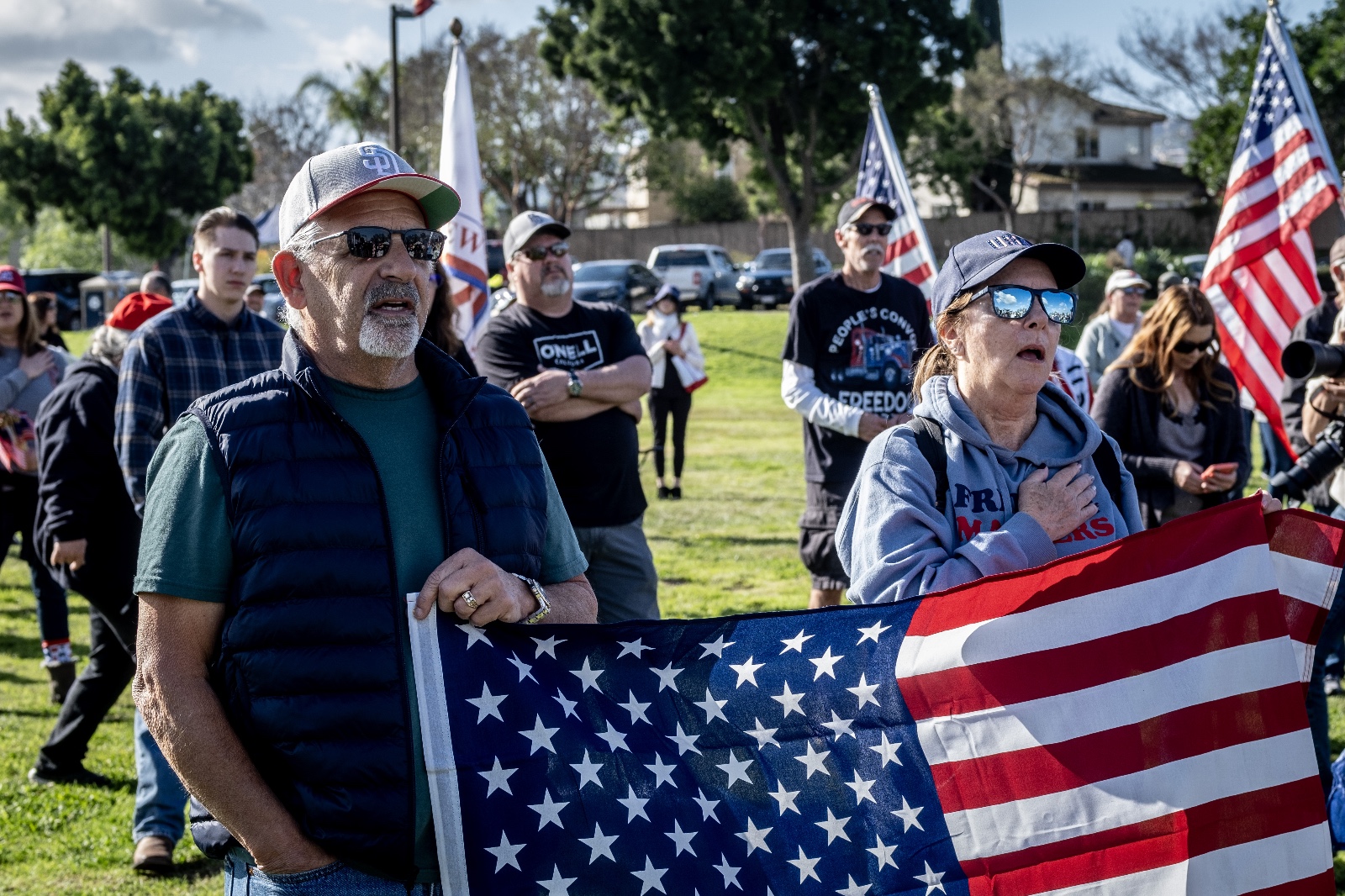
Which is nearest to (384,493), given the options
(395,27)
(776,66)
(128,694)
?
(128,694)

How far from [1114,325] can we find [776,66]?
30.3 meters

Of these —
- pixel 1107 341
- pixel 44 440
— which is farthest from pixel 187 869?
pixel 1107 341

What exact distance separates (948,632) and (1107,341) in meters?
7.55

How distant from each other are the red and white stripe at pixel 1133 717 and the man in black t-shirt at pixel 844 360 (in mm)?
3440

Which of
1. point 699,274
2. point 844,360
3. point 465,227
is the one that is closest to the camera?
point 844,360

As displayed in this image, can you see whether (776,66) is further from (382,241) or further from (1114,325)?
(382,241)

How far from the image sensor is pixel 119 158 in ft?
140

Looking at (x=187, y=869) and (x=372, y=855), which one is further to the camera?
(x=187, y=869)

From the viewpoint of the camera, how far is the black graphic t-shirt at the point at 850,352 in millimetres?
6223

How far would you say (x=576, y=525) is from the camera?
535 cm

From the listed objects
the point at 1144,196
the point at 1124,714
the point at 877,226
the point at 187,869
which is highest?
the point at 1144,196

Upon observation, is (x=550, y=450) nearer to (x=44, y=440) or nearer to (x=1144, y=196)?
(x=44, y=440)

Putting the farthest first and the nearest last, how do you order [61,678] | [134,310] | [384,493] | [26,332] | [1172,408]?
[26,332]
[61,678]
[134,310]
[1172,408]
[384,493]

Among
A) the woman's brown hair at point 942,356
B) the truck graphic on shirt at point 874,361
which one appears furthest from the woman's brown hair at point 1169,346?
the woman's brown hair at point 942,356
